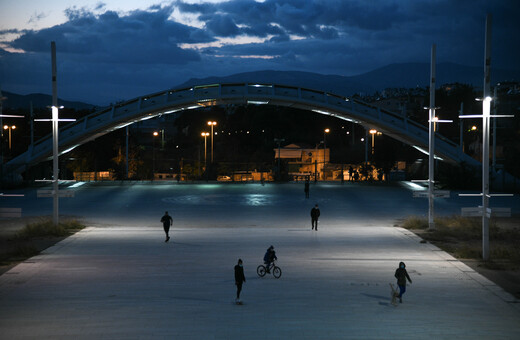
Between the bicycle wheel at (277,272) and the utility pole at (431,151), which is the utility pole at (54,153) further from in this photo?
the utility pole at (431,151)

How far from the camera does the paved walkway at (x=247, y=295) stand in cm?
1164

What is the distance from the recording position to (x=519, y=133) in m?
84.4

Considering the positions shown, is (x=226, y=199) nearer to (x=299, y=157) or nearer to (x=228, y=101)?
(x=228, y=101)

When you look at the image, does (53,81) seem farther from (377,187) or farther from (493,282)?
(377,187)

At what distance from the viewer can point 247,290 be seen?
1514cm

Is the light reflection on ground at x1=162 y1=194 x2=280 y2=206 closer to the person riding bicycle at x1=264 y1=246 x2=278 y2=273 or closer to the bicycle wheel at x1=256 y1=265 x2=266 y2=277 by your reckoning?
the bicycle wheel at x1=256 y1=265 x2=266 y2=277

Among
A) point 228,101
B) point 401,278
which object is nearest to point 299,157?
point 228,101

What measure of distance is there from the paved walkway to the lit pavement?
33 millimetres

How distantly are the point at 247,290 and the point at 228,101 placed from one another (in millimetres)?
39357

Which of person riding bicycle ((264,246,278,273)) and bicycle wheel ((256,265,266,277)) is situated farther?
bicycle wheel ((256,265,266,277))

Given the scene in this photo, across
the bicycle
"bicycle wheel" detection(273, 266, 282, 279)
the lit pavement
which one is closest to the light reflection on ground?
the lit pavement

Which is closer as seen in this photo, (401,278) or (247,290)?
(401,278)

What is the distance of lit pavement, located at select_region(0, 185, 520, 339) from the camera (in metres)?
11.7

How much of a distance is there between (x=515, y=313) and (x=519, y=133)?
79468 mm
